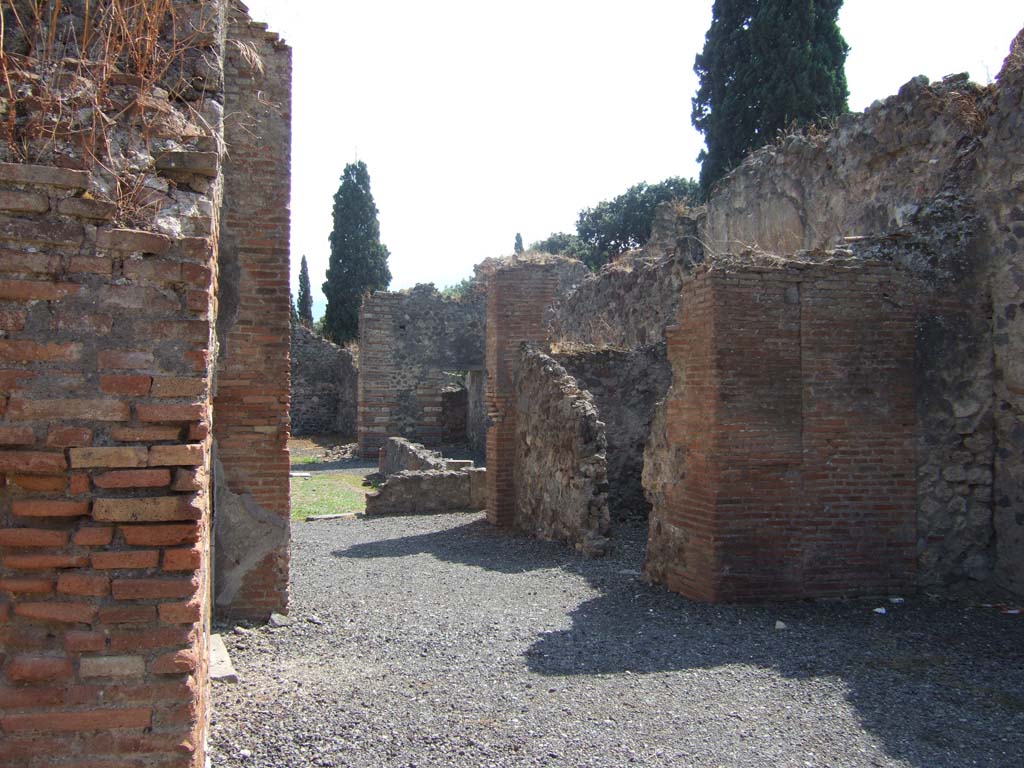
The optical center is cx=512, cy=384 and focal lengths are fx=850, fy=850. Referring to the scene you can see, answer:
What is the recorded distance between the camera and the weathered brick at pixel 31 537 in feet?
8.44

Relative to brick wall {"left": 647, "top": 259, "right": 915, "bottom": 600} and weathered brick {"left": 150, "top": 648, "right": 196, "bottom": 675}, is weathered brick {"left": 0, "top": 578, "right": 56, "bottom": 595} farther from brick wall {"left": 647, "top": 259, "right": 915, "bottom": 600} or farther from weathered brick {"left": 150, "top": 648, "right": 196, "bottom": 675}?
brick wall {"left": 647, "top": 259, "right": 915, "bottom": 600}

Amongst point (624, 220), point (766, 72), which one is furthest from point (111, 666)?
point (624, 220)

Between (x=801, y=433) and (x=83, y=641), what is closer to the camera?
(x=83, y=641)

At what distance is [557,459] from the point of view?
9992mm

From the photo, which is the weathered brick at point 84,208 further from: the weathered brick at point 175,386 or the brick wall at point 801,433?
the brick wall at point 801,433

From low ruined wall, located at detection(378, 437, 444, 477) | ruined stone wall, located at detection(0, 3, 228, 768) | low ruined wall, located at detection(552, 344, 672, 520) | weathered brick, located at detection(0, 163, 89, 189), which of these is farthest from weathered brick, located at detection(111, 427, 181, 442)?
low ruined wall, located at detection(378, 437, 444, 477)

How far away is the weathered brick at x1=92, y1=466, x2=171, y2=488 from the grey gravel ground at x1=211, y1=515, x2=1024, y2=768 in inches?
71.6

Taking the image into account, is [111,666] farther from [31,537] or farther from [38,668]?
[31,537]

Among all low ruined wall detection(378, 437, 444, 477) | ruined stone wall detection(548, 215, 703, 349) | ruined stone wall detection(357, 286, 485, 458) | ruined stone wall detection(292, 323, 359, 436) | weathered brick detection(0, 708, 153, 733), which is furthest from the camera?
ruined stone wall detection(292, 323, 359, 436)

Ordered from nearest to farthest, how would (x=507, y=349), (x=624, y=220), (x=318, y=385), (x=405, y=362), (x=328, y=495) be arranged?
(x=507, y=349) → (x=328, y=495) → (x=405, y=362) → (x=318, y=385) → (x=624, y=220)

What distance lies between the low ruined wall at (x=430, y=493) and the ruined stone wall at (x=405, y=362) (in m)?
9.38

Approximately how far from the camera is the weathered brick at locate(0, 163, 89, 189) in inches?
104

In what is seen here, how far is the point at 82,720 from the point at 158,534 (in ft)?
1.93

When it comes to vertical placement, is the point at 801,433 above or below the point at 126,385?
below
